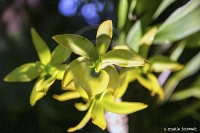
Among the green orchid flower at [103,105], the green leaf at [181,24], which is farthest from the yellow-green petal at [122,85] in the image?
the green leaf at [181,24]

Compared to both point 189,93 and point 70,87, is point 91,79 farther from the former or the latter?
point 189,93

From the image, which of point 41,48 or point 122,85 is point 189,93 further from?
point 41,48

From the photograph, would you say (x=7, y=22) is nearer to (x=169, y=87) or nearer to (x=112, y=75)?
(x=112, y=75)

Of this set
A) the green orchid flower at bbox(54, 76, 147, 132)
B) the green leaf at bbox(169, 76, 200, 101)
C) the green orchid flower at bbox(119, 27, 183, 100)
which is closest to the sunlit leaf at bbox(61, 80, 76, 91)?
the green orchid flower at bbox(54, 76, 147, 132)

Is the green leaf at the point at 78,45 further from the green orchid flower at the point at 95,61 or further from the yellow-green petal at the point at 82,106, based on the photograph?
the yellow-green petal at the point at 82,106

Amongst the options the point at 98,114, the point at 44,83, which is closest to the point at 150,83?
the point at 98,114

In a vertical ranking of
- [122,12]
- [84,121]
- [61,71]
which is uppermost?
[122,12]

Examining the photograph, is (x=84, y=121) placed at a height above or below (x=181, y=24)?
below
